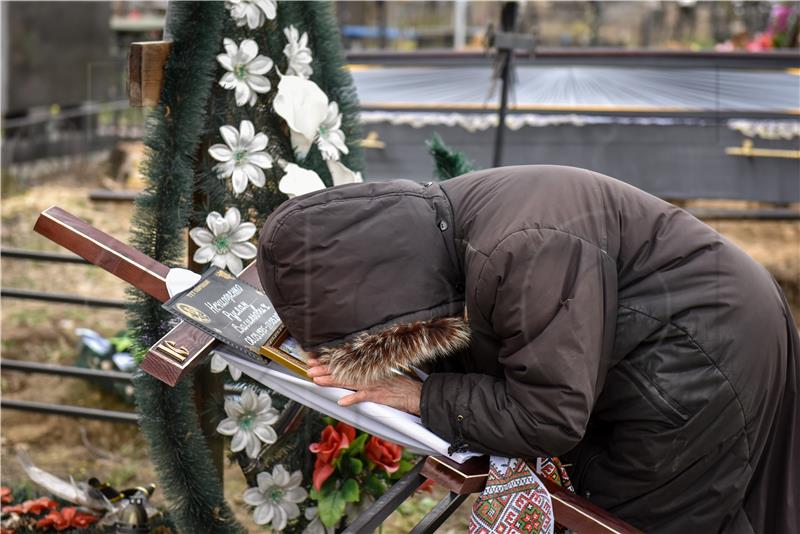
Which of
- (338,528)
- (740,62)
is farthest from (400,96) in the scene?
(338,528)

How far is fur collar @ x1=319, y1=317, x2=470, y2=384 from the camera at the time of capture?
159 centimetres

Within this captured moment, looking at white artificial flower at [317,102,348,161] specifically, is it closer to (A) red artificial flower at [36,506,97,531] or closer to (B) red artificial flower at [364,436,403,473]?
(B) red artificial flower at [364,436,403,473]

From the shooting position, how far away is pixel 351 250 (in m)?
1.54

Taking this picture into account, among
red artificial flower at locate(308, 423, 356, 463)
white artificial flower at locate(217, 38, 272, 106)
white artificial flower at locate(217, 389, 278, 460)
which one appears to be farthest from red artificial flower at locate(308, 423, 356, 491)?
white artificial flower at locate(217, 38, 272, 106)

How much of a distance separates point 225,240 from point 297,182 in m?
0.25

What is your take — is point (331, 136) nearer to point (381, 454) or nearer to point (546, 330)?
point (381, 454)

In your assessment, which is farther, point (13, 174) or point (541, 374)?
point (13, 174)

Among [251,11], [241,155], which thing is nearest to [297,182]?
[241,155]

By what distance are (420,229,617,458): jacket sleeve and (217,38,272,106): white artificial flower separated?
1.06 metres

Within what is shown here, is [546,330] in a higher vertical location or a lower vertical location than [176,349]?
higher

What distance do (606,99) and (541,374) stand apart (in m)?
4.43

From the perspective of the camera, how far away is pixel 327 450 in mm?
2369

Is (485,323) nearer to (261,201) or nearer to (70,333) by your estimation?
(261,201)

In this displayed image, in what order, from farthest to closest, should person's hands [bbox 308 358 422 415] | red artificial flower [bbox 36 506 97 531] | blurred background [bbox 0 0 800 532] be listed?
1. blurred background [bbox 0 0 800 532]
2. red artificial flower [bbox 36 506 97 531]
3. person's hands [bbox 308 358 422 415]
